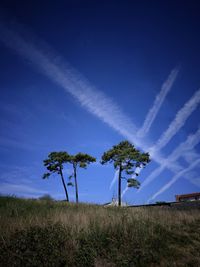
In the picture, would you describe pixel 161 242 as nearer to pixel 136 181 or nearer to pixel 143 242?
pixel 143 242

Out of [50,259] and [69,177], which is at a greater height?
[69,177]

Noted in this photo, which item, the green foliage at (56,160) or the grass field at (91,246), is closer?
the grass field at (91,246)

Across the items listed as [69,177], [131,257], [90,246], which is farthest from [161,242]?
[69,177]

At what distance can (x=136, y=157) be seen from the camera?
99.0ft

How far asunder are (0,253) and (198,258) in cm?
440

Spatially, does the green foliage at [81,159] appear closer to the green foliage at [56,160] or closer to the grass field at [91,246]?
the green foliage at [56,160]

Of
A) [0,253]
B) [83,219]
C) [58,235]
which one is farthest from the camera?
[83,219]

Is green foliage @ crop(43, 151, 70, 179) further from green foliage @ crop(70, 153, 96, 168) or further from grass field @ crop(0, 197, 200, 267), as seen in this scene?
grass field @ crop(0, 197, 200, 267)

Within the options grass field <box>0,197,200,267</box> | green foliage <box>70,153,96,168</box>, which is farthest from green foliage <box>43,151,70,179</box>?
grass field <box>0,197,200,267</box>

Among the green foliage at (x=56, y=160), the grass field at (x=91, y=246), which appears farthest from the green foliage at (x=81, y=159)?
the grass field at (x=91, y=246)

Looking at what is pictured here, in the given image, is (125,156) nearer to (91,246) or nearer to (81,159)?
(81,159)

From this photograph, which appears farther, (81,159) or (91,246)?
(81,159)

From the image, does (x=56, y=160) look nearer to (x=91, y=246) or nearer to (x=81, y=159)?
(x=81, y=159)

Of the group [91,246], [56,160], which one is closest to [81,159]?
[56,160]
